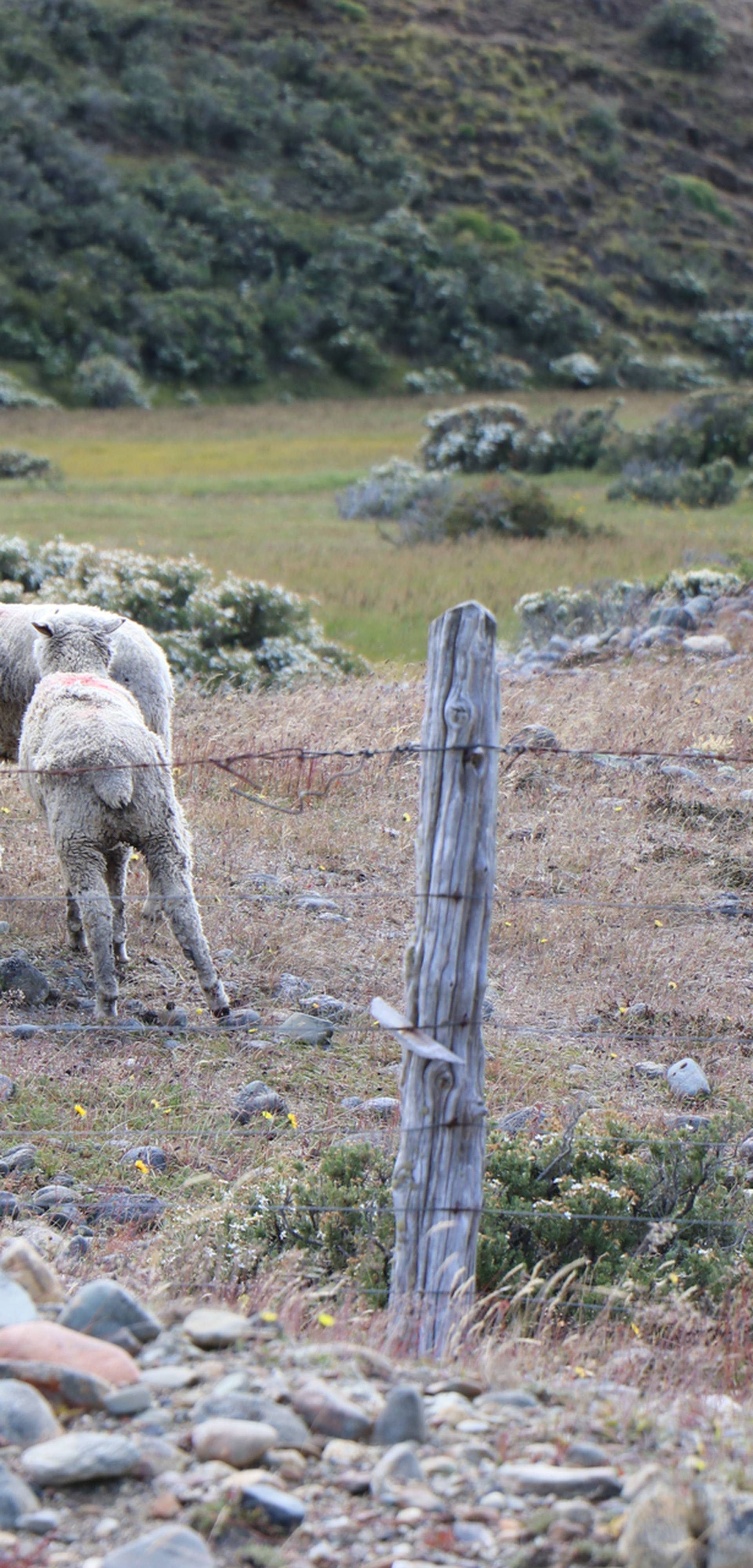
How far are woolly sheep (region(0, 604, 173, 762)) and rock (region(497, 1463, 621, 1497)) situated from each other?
577cm

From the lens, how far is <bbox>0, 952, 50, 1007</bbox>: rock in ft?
24.6

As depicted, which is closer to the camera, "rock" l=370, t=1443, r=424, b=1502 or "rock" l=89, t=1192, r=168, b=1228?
"rock" l=370, t=1443, r=424, b=1502

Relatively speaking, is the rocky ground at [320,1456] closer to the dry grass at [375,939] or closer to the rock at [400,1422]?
the rock at [400,1422]

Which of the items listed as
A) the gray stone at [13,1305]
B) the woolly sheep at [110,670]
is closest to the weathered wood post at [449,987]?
the gray stone at [13,1305]

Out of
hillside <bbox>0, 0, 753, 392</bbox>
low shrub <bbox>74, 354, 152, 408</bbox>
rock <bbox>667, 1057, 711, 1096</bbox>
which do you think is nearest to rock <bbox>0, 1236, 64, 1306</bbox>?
rock <bbox>667, 1057, 711, 1096</bbox>

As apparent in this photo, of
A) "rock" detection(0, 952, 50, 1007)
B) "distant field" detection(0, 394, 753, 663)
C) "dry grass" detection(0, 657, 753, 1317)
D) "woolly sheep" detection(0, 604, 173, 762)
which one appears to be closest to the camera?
"dry grass" detection(0, 657, 753, 1317)

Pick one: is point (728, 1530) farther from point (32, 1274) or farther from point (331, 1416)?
point (32, 1274)

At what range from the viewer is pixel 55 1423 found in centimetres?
323

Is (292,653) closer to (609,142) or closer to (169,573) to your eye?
(169,573)

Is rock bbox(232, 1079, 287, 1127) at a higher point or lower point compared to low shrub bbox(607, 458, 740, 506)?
lower

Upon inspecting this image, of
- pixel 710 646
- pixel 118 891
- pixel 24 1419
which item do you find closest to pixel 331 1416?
pixel 24 1419

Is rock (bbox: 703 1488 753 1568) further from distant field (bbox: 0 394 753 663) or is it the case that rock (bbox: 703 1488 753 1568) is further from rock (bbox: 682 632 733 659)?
distant field (bbox: 0 394 753 663)

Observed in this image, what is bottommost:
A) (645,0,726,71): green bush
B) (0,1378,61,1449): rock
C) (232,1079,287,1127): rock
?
(232,1079,287,1127): rock

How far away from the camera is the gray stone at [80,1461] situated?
306cm
